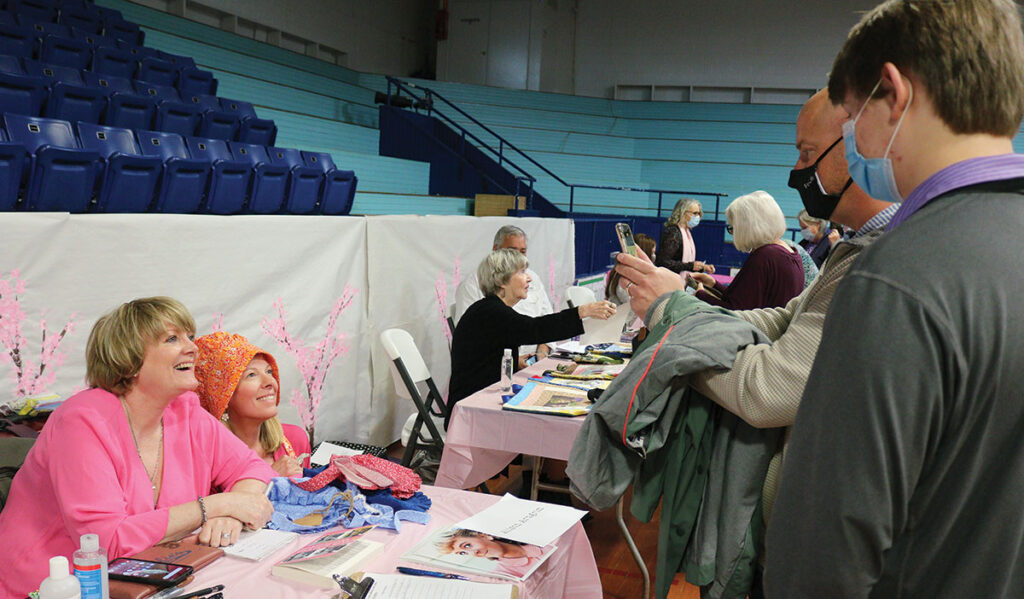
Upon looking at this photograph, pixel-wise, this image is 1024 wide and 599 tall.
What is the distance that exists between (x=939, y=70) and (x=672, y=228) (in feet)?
20.2

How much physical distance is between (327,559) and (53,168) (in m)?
3.79

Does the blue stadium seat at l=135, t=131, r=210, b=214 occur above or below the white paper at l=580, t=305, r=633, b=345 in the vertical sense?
above

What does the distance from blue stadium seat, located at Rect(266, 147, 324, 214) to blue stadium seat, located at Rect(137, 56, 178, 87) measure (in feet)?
5.30

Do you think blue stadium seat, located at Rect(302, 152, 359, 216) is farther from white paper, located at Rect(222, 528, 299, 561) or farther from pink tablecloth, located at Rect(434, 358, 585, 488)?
white paper, located at Rect(222, 528, 299, 561)

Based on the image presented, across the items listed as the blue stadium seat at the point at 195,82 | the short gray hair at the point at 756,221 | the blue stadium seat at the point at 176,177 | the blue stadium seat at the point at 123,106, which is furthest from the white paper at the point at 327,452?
the blue stadium seat at the point at 195,82

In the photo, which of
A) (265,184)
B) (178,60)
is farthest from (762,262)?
(178,60)

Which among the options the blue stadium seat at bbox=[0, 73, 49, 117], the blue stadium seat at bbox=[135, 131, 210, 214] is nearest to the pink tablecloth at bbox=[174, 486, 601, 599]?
the blue stadium seat at bbox=[135, 131, 210, 214]

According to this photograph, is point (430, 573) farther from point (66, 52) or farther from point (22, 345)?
point (66, 52)

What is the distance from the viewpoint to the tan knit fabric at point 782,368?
1.20m

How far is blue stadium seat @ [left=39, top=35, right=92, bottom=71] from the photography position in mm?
6656

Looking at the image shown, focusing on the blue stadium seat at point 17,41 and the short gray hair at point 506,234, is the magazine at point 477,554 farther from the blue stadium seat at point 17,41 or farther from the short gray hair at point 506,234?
the blue stadium seat at point 17,41

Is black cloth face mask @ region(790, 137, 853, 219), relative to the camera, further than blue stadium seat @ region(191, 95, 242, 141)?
No

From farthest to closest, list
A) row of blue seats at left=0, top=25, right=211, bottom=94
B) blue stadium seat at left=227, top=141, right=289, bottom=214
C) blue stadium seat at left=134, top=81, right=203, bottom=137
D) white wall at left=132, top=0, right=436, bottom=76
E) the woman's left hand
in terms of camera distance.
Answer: white wall at left=132, top=0, right=436, bottom=76
blue stadium seat at left=134, top=81, right=203, bottom=137
row of blue seats at left=0, top=25, right=211, bottom=94
blue stadium seat at left=227, top=141, right=289, bottom=214
the woman's left hand

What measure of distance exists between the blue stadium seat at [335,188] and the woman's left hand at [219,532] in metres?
5.40
